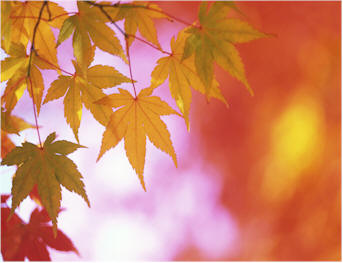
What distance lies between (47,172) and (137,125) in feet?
0.81

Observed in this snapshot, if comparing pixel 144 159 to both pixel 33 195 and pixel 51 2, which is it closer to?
pixel 51 2

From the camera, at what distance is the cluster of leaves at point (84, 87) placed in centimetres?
67

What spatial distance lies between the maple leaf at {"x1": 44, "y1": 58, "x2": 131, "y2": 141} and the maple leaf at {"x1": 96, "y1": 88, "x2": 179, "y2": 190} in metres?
0.03

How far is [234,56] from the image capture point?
0.62 metres

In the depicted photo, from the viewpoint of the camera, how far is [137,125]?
0.79 m

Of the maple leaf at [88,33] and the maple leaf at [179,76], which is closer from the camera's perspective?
the maple leaf at [88,33]

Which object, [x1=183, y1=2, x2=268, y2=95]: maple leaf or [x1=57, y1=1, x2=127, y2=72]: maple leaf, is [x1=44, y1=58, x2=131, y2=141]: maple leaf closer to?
[x1=57, y1=1, x2=127, y2=72]: maple leaf

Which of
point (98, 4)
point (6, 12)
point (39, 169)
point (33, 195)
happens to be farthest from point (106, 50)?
point (33, 195)

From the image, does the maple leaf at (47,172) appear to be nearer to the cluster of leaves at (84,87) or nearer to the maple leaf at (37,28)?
the cluster of leaves at (84,87)

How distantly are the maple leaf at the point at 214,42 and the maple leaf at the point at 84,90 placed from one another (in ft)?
0.69

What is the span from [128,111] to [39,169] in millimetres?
259

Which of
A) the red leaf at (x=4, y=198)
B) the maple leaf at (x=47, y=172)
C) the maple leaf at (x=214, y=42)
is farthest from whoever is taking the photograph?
the red leaf at (x=4, y=198)

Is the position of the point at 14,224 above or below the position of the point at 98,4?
below

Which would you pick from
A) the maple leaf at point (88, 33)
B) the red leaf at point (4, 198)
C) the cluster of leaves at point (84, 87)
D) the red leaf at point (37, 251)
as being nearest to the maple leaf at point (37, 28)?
the cluster of leaves at point (84, 87)
